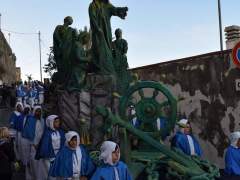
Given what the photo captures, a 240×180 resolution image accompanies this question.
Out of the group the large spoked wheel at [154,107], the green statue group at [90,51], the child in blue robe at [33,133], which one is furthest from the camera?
the green statue group at [90,51]

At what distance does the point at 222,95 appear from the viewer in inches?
499

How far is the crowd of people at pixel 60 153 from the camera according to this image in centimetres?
591

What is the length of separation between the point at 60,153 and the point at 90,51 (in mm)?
4158

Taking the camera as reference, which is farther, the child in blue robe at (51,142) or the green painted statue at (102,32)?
the green painted statue at (102,32)

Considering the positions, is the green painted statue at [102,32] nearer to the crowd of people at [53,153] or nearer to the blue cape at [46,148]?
the crowd of people at [53,153]

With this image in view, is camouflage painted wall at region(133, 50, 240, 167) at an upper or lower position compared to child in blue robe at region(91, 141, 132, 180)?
upper

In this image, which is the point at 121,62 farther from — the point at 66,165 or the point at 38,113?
the point at 66,165

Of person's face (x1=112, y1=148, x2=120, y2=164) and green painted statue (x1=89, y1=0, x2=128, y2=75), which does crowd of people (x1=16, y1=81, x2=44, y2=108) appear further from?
person's face (x1=112, y1=148, x2=120, y2=164)

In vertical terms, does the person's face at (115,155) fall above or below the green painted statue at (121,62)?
below

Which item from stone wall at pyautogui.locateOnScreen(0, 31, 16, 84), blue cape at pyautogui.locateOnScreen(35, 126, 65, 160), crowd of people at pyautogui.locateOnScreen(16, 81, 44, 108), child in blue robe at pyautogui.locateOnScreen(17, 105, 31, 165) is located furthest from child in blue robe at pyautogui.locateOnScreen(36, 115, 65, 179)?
stone wall at pyautogui.locateOnScreen(0, 31, 16, 84)

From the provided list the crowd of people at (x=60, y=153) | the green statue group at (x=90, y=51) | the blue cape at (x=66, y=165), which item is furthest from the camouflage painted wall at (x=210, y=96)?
the blue cape at (x=66, y=165)

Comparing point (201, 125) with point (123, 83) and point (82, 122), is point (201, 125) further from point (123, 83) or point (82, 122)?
point (82, 122)

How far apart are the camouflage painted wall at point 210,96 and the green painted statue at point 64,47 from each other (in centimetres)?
276

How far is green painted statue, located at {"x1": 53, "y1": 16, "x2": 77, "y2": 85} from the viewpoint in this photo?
11156mm
